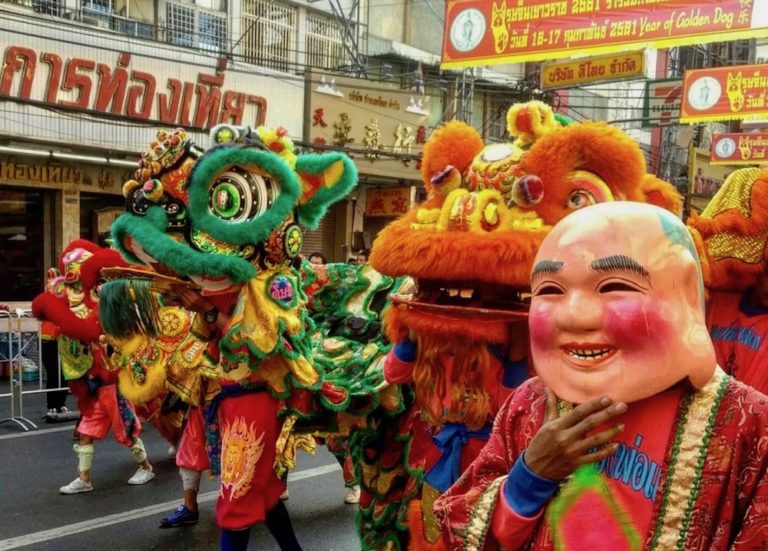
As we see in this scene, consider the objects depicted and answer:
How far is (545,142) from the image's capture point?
2680 mm

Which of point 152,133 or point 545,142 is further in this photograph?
point 152,133

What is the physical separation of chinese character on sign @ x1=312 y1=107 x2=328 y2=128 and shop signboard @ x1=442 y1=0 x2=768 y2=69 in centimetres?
782

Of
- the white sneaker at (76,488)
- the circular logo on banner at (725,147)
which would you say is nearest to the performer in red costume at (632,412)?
the white sneaker at (76,488)

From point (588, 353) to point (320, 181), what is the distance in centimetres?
249

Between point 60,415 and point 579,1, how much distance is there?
6.51m

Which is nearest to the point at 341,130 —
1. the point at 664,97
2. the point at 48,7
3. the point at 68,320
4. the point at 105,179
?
the point at 105,179

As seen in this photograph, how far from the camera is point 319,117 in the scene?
1564 centimetres

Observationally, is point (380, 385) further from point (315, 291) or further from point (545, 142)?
point (545, 142)

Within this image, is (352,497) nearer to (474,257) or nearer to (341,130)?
(474,257)

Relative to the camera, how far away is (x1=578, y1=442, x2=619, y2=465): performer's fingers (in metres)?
1.43

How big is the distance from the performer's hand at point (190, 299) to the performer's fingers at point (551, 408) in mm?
2140

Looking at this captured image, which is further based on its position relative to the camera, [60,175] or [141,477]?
[60,175]

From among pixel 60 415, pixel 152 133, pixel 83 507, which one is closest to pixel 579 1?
pixel 83 507

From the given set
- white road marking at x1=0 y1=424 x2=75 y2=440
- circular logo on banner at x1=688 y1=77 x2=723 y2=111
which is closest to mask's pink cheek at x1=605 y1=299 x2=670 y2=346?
white road marking at x1=0 y1=424 x2=75 y2=440
